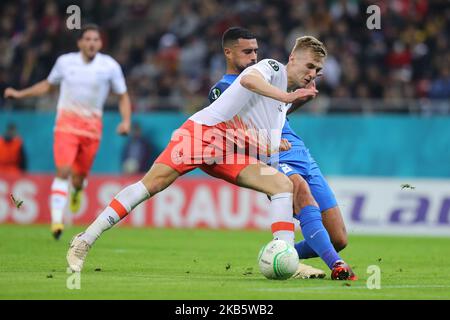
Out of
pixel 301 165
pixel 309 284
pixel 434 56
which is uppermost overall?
pixel 434 56

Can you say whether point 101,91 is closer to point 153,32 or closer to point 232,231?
point 232,231

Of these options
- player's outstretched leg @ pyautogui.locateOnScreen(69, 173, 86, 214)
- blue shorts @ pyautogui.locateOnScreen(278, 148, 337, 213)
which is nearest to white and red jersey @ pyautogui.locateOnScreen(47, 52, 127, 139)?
player's outstretched leg @ pyautogui.locateOnScreen(69, 173, 86, 214)

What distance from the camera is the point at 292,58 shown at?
31.0ft

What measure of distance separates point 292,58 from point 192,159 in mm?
1298

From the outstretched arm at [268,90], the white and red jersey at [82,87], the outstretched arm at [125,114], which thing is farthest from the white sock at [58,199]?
the outstretched arm at [268,90]

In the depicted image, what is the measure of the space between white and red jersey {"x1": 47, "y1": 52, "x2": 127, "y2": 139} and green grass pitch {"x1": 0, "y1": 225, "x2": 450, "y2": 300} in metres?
1.77

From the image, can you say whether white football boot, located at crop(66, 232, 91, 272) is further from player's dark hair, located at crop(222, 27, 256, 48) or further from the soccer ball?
player's dark hair, located at crop(222, 27, 256, 48)

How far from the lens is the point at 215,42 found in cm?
2330

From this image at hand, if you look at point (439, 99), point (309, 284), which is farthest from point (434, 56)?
point (309, 284)

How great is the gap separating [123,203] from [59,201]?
581 centimetres

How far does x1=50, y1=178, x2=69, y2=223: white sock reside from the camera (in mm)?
14866

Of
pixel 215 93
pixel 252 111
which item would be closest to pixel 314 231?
pixel 252 111

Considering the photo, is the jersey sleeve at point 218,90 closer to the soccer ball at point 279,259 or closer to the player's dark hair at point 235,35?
the player's dark hair at point 235,35

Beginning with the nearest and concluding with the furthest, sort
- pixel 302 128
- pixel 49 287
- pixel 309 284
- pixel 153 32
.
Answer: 1. pixel 49 287
2. pixel 309 284
3. pixel 302 128
4. pixel 153 32
